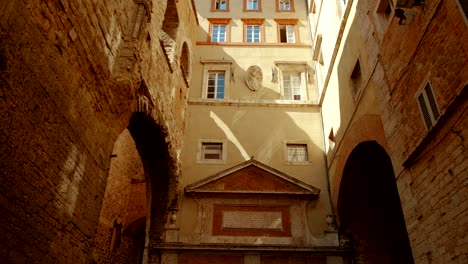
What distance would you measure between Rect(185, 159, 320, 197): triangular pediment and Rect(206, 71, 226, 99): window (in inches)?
116

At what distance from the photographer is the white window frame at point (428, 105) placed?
462cm

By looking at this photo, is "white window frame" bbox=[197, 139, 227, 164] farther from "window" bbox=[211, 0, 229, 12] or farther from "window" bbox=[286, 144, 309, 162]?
"window" bbox=[211, 0, 229, 12]

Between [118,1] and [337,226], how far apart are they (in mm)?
7442

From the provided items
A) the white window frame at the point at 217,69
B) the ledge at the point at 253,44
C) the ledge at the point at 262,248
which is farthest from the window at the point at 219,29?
the ledge at the point at 262,248

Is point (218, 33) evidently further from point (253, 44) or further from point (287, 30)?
point (287, 30)

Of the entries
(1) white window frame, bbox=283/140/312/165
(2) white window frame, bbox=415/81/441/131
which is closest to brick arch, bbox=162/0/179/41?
(1) white window frame, bbox=283/140/312/165

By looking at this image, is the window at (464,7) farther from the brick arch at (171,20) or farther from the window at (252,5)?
the window at (252,5)

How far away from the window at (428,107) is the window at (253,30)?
9322 mm

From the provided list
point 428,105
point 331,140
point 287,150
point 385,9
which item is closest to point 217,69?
point 287,150

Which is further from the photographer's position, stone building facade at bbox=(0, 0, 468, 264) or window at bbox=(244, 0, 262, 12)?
window at bbox=(244, 0, 262, 12)

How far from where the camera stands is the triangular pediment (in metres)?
10.0

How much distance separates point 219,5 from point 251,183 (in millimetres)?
7981

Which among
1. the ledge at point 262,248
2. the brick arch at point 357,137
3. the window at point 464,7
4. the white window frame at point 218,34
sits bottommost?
the ledge at point 262,248

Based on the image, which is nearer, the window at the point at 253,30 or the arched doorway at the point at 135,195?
the arched doorway at the point at 135,195
